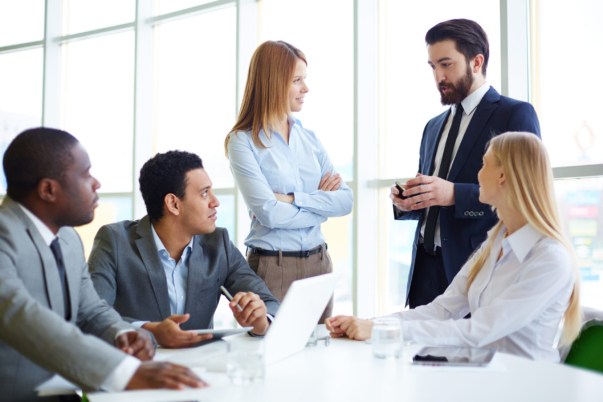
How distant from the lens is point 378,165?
13.4ft

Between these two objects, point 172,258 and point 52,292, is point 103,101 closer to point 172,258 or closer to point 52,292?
point 172,258

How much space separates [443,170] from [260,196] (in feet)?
2.79

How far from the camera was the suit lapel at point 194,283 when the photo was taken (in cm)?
196

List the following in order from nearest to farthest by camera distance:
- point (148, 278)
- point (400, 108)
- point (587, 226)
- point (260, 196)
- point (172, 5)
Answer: point (148, 278), point (260, 196), point (587, 226), point (400, 108), point (172, 5)

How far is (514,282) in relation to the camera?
1536 mm

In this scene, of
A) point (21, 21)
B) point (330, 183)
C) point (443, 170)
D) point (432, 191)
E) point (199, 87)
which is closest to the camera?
point (432, 191)

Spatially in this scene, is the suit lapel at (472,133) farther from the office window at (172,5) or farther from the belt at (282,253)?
the office window at (172,5)

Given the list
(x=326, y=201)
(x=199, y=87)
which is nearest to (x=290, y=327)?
(x=326, y=201)

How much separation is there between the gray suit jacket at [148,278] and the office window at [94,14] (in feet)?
13.2

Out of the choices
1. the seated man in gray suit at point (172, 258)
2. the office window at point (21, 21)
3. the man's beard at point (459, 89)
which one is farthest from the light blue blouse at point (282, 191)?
the office window at point (21, 21)

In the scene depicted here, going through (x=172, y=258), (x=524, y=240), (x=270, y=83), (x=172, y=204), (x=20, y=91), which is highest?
(x=20, y=91)

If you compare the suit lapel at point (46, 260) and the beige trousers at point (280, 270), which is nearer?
the suit lapel at point (46, 260)

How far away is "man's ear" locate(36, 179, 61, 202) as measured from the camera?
1287 mm

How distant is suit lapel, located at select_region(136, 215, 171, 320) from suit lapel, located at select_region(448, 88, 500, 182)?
1.28 metres
